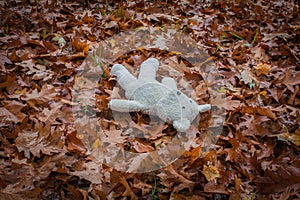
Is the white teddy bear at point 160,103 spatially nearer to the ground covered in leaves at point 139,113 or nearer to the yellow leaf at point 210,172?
the ground covered in leaves at point 139,113

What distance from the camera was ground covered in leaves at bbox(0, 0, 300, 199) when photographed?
1415mm

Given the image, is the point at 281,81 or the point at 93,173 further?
the point at 281,81

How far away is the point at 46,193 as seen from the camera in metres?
1.35

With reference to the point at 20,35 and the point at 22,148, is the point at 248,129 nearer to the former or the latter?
the point at 22,148

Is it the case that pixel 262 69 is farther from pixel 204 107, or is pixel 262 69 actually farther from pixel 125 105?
pixel 125 105

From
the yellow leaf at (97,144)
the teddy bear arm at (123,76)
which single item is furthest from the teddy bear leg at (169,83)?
the yellow leaf at (97,144)

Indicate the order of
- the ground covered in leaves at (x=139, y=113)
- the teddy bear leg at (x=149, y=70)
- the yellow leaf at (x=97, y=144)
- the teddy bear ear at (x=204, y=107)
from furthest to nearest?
1. the teddy bear leg at (x=149, y=70)
2. the teddy bear ear at (x=204, y=107)
3. the yellow leaf at (x=97, y=144)
4. the ground covered in leaves at (x=139, y=113)

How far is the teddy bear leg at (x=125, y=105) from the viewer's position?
1688mm

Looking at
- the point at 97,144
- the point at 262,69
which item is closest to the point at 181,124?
the point at 97,144

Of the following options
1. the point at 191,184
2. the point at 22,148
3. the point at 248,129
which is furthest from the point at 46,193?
the point at 248,129

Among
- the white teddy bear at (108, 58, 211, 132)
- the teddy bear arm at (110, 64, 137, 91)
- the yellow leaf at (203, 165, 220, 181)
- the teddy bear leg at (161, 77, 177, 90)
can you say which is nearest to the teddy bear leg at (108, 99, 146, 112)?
the white teddy bear at (108, 58, 211, 132)

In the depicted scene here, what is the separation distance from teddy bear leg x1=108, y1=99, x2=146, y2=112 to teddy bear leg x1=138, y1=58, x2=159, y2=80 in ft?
0.88

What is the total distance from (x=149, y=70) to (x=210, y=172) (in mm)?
848

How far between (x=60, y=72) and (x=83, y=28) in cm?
68
